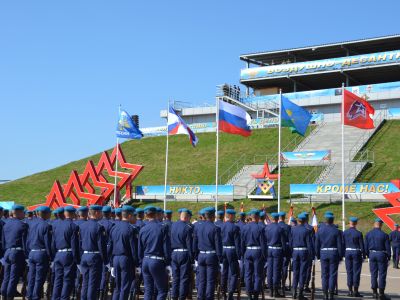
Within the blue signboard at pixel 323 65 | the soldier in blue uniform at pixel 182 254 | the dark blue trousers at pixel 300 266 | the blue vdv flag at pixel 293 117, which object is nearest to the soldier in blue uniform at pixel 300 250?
the dark blue trousers at pixel 300 266

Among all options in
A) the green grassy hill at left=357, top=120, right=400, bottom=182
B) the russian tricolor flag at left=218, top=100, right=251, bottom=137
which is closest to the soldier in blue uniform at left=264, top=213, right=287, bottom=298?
the russian tricolor flag at left=218, top=100, right=251, bottom=137

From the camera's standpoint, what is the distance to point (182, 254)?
12.7 meters

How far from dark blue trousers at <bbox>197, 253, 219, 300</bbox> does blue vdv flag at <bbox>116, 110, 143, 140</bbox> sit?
22.2 metres

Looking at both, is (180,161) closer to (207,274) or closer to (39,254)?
(207,274)

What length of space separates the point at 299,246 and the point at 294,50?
2323 inches

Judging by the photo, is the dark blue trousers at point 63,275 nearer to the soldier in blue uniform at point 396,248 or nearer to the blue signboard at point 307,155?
the soldier in blue uniform at point 396,248

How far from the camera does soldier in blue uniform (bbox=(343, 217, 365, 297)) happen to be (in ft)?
52.8

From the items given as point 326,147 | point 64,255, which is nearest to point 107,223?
point 64,255

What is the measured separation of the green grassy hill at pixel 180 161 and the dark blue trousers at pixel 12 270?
29364mm

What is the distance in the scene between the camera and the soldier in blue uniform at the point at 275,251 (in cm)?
1551

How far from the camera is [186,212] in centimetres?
1263

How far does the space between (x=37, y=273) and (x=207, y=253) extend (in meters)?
3.54

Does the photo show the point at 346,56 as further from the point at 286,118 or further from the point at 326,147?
the point at 286,118

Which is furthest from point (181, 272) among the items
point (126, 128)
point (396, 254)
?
point (126, 128)
